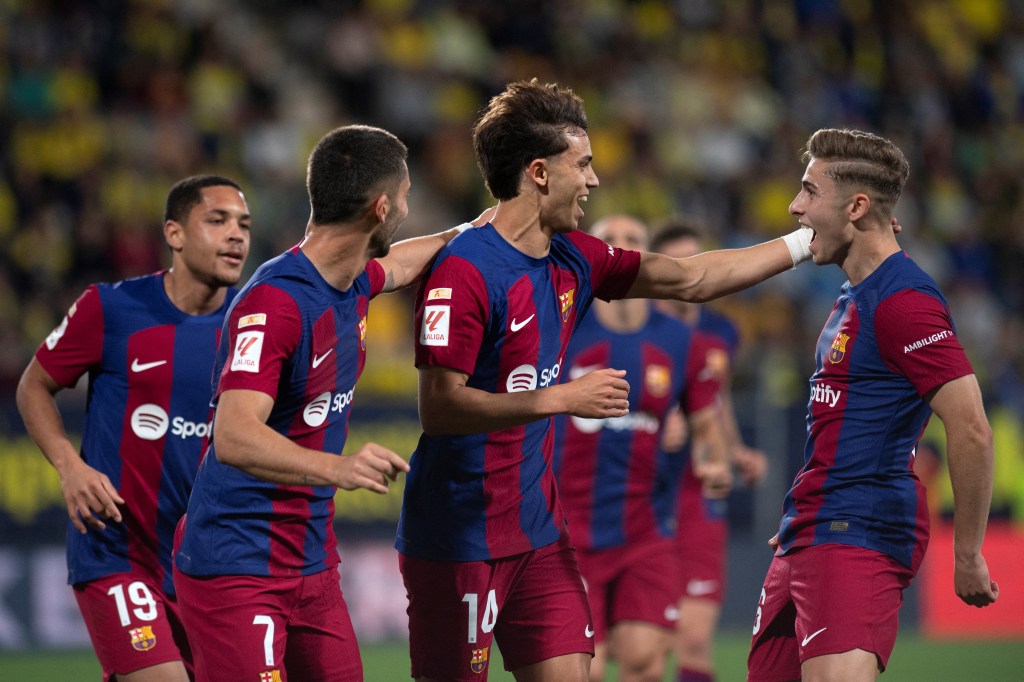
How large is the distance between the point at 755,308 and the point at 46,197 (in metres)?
7.17

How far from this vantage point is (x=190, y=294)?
594 cm

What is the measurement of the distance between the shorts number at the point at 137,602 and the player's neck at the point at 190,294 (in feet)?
3.89

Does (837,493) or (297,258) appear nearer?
(297,258)

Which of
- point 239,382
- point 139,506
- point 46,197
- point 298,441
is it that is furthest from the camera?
point 46,197

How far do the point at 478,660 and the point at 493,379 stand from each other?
1051 millimetres

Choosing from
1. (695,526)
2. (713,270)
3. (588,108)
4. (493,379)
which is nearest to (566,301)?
(493,379)

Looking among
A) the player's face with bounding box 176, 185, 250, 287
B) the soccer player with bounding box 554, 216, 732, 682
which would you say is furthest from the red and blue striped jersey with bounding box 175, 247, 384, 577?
the soccer player with bounding box 554, 216, 732, 682

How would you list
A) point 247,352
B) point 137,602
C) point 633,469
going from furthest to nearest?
point 633,469, point 137,602, point 247,352

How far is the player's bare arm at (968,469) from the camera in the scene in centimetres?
467

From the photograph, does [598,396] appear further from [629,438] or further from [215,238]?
[629,438]

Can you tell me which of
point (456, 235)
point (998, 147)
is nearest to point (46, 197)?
Answer: point (456, 235)

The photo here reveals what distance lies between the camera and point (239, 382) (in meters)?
4.31

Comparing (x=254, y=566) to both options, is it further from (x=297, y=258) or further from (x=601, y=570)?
(x=601, y=570)

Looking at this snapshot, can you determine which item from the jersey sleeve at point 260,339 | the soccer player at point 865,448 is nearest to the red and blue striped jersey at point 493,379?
the jersey sleeve at point 260,339
